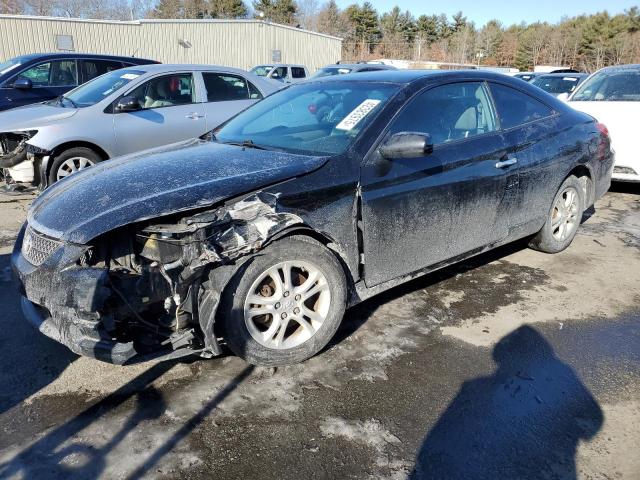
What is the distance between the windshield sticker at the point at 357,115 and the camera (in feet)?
11.3

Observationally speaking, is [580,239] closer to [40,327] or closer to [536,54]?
[40,327]

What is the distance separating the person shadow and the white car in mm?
4832

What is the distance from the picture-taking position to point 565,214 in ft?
16.2

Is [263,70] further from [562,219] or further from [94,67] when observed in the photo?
[562,219]

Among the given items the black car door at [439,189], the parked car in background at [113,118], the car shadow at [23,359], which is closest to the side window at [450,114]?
the black car door at [439,189]

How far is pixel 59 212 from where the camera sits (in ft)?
9.40

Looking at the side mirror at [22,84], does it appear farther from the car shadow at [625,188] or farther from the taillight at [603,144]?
the car shadow at [625,188]

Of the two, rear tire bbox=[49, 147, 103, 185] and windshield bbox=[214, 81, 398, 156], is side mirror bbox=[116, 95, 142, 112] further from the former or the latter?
windshield bbox=[214, 81, 398, 156]

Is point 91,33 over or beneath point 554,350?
over

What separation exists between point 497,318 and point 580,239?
2.43m

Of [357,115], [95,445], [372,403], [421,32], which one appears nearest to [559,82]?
[357,115]

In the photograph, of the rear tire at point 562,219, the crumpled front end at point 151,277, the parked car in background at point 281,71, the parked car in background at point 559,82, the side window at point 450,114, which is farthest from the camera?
the parked car in background at point 281,71

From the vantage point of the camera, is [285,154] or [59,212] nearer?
[59,212]

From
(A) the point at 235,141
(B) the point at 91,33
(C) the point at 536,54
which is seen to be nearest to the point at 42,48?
(B) the point at 91,33
